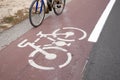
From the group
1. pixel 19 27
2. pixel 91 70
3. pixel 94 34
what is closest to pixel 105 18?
pixel 94 34

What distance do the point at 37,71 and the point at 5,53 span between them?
1.25m

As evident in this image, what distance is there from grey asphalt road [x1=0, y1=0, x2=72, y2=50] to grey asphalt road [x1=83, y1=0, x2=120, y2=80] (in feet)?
7.66

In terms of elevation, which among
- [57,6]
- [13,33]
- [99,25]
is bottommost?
[99,25]

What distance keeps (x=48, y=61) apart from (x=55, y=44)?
3.07ft

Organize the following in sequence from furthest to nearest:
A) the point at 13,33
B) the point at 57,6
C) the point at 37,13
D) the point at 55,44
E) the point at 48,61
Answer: the point at 57,6 → the point at 37,13 → the point at 13,33 → the point at 55,44 → the point at 48,61

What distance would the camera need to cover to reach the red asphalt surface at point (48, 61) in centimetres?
493

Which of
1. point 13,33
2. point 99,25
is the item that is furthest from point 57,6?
point 13,33

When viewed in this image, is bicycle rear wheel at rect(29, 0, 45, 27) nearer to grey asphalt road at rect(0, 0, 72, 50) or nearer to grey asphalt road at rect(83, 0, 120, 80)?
grey asphalt road at rect(0, 0, 72, 50)

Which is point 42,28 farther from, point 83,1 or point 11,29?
point 83,1

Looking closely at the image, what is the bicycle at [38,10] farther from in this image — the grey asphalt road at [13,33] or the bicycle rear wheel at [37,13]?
the grey asphalt road at [13,33]

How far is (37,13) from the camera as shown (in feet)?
24.6

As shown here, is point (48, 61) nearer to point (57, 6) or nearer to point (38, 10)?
point (38, 10)

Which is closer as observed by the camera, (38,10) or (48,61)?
(48,61)

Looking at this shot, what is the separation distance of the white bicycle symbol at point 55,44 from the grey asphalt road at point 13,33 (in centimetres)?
41
